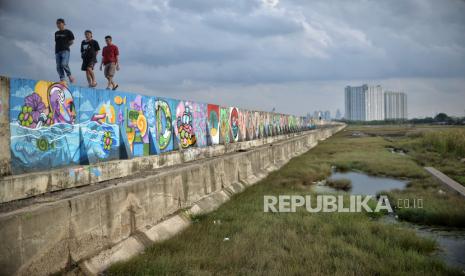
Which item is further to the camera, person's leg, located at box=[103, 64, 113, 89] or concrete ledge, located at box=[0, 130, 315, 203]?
person's leg, located at box=[103, 64, 113, 89]

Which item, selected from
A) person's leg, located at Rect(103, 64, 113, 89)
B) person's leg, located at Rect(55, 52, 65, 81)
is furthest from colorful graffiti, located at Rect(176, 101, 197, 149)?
person's leg, located at Rect(55, 52, 65, 81)

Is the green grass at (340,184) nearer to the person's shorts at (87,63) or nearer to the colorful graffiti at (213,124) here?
the colorful graffiti at (213,124)

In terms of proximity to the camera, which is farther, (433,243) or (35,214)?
(433,243)

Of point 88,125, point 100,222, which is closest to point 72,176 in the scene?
point 88,125

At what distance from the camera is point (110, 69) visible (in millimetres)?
11992

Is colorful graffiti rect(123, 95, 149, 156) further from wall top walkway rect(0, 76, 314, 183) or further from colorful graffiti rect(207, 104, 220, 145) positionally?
colorful graffiti rect(207, 104, 220, 145)

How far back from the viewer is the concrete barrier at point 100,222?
149 inches

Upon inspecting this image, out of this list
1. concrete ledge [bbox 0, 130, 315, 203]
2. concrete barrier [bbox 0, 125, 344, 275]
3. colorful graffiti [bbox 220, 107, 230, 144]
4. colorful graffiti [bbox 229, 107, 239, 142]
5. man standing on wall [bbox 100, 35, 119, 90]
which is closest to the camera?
concrete barrier [bbox 0, 125, 344, 275]

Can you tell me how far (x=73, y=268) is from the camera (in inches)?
172

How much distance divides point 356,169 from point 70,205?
1580cm

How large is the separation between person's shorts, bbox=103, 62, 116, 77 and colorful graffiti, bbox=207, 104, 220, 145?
6.44m

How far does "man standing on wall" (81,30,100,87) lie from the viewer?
11.1 m

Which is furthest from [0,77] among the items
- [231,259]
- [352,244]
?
[352,244]

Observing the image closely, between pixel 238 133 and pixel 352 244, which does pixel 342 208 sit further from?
pixel 238 133
